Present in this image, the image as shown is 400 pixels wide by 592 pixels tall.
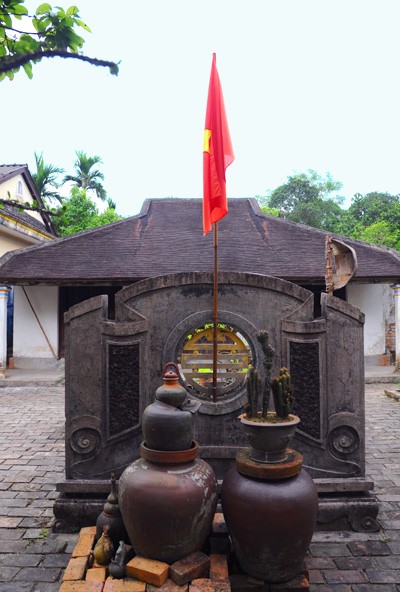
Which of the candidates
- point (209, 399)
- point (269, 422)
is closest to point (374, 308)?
point (209, 399)

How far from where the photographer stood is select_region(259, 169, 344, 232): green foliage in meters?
32.9

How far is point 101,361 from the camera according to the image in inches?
160

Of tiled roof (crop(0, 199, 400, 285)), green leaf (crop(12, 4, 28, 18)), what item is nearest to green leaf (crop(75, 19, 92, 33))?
green leaf (crop(12, 4, 28, 18))

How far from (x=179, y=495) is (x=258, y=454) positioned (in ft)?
1.93

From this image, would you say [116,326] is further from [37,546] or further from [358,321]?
[358,321]

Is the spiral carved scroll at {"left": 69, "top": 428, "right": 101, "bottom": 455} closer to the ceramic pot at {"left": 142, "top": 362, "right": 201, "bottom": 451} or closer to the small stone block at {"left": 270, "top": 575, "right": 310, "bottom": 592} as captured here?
the ceramic pot at {"left": 142, "top": 362, "right": 201, "bottom": 451}

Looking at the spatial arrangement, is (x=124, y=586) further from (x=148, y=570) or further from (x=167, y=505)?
(x=167, y=505)

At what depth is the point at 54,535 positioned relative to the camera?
3760 millimetres

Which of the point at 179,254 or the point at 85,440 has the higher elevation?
the point at 179,254

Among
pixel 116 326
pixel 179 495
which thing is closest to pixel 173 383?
pixel 179 495

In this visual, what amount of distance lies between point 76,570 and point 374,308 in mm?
10650

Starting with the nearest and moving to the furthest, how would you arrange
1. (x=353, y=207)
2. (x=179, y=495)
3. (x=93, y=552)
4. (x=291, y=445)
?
(x=179, y=495) < (x=93, y=552) < (x=291, y=445) < (x=353, y=207)

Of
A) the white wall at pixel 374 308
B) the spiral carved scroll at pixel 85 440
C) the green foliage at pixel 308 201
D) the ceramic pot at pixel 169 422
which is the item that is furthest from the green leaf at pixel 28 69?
the green foliage at pixel 308 201

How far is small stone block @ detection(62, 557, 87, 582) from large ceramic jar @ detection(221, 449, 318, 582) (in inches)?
37.3
